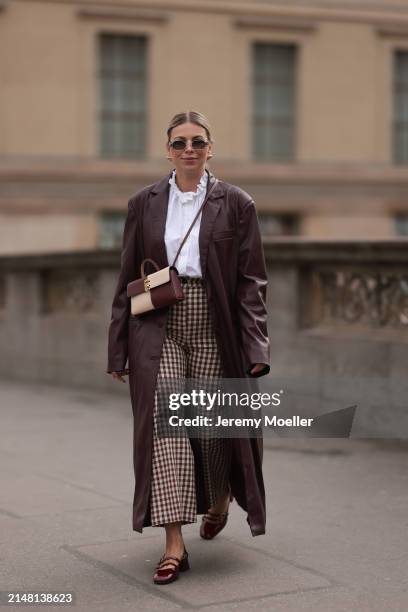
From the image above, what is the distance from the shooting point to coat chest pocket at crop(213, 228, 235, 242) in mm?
5646

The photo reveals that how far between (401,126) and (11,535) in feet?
86.1

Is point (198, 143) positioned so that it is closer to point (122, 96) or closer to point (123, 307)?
point (123, 307)

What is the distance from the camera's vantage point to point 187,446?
5.62 meters

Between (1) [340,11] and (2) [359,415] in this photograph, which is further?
(1) [340,11]

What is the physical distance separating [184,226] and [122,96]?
23.8 metres

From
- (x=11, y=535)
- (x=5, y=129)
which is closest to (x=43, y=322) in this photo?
(x=11, y=535)

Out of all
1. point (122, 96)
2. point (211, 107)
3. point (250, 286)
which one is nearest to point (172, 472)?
point (250, 286)

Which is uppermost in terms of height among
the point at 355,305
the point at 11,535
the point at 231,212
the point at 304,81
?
the point at 304,81

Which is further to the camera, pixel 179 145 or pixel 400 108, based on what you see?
pixel 400 108

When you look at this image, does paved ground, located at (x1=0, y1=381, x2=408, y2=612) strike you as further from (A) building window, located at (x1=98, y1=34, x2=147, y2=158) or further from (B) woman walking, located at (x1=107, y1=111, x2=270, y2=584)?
(A) building window, located at (x1=98, y1=34, x2=147, y2=158)

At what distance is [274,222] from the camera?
1198 inches

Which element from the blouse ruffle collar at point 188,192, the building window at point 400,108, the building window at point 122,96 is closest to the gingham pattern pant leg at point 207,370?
the blouse ruffle collar at point 188,192

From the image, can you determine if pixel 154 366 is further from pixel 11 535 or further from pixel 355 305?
pixel 355 305

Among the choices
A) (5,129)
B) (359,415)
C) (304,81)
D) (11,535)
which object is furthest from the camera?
(304,81)
